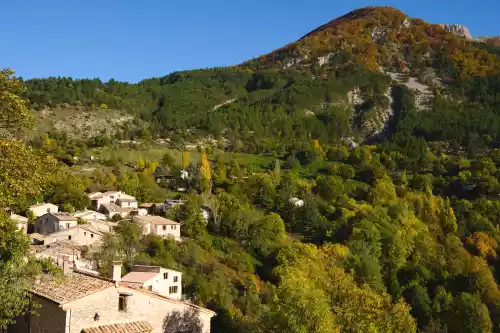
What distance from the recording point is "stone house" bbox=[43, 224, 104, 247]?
57.6 meters

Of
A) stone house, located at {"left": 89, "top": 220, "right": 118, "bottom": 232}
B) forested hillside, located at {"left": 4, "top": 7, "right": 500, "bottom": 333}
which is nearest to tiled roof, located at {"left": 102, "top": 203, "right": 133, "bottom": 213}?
forested hillside, located at {"left": 4, "top": 7, "right": 500, "bottom": 333}

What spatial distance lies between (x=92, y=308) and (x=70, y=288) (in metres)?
1.38

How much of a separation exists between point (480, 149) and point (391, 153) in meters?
27.9

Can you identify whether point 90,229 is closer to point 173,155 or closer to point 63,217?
point 63,217

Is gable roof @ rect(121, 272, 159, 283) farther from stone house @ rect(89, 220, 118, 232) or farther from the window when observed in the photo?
stone house @ rect(89, 220, 118, 232)

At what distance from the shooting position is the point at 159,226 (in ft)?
220

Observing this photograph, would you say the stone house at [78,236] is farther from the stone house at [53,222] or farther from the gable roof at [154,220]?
the gable roof at [154,220]

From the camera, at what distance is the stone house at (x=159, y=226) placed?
6669 centimetres

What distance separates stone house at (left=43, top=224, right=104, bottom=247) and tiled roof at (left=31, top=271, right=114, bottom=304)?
1410 inches

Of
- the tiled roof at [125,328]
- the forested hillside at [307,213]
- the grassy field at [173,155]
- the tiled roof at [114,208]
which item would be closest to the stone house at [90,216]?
the tiled roof at [114,208]

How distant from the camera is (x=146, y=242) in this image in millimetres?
62656

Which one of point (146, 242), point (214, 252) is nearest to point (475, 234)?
point (214, 252)

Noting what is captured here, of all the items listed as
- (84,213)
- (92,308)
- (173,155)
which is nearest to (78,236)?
(84,213)

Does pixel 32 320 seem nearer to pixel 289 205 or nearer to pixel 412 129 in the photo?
pixel 289 205
